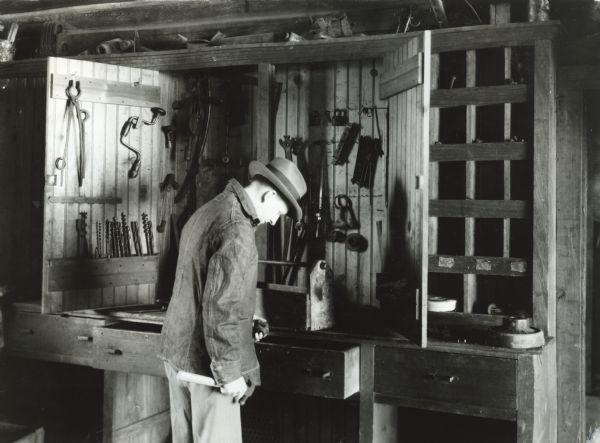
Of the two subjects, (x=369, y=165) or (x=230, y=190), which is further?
(x=369, y=165)

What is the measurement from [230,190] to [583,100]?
8.04ft

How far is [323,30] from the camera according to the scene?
413 cm

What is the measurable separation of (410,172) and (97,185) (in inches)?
88.8

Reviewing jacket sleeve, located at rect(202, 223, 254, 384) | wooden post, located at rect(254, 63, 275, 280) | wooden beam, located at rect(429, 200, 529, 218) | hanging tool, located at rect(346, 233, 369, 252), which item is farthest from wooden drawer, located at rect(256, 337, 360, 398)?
wooden post, located at rect(254, 63, 275, 280)

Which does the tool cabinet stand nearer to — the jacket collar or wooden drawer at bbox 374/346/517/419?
wooden drawer at bbox 374/346/517/419

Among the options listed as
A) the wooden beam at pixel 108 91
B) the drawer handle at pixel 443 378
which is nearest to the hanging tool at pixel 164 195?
the wooden beam at pixel 108 91

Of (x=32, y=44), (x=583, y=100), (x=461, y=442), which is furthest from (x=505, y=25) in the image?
(x=32, y=44)

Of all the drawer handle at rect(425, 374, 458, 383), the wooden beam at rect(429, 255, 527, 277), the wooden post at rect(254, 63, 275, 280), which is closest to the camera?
the drawer handle at rect(425, 374, 458, 383)

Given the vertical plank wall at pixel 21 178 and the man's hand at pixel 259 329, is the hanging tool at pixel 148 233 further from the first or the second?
the man's hand at pixel 259 329

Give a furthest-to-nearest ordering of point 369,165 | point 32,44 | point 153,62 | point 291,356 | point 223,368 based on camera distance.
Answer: point 32,44, point 153,62, point 369,165, point 291,356, point 223,368

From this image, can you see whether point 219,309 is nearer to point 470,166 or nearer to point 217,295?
point 217,295

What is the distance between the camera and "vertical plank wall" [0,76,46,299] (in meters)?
5.02

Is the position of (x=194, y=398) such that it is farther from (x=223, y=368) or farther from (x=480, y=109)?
(x=480, y=109)

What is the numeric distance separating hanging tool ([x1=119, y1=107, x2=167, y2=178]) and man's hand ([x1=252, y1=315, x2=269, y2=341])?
1.76 metres
